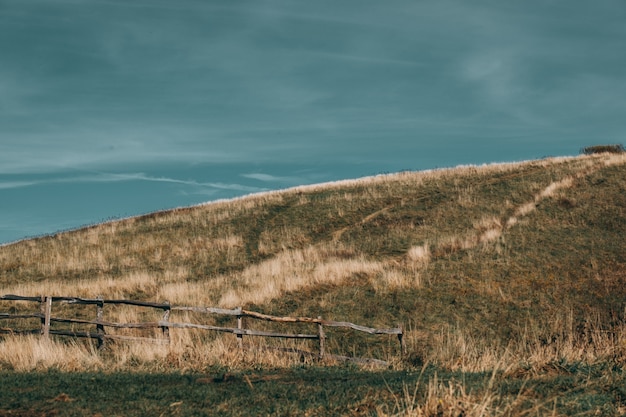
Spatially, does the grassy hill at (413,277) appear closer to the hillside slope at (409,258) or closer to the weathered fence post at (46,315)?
the hillside slope at (409,258)

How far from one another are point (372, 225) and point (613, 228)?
12.1m

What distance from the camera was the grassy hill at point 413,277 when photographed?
356 inches

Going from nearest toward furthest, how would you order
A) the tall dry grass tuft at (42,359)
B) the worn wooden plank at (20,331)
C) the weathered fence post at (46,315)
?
the tall dry grass tuft at (42,359) < the weathered fence post at (46,315) < the worn wooden plank at (20,331)

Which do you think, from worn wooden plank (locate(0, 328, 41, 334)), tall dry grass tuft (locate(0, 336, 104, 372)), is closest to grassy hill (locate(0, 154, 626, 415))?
tall dry grass tuft (locate(0, 336, 104, 372))

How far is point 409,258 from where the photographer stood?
23703 mm

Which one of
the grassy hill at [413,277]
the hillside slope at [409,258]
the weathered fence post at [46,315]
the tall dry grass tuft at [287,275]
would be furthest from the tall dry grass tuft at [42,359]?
the tall dry grass tuft at [287,275]

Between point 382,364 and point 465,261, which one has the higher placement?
point 465,261

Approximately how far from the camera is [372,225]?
106 ft

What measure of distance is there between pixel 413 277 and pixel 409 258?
299cm

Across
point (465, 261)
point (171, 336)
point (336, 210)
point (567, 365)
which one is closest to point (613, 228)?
point (465, 261)

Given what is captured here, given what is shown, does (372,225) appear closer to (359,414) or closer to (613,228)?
(613,228)

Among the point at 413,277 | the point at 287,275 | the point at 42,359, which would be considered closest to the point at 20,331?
the point at 42,359

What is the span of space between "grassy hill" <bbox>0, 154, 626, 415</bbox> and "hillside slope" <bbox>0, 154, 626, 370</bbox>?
3.5 inches

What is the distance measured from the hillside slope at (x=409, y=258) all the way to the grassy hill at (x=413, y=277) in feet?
0.29
